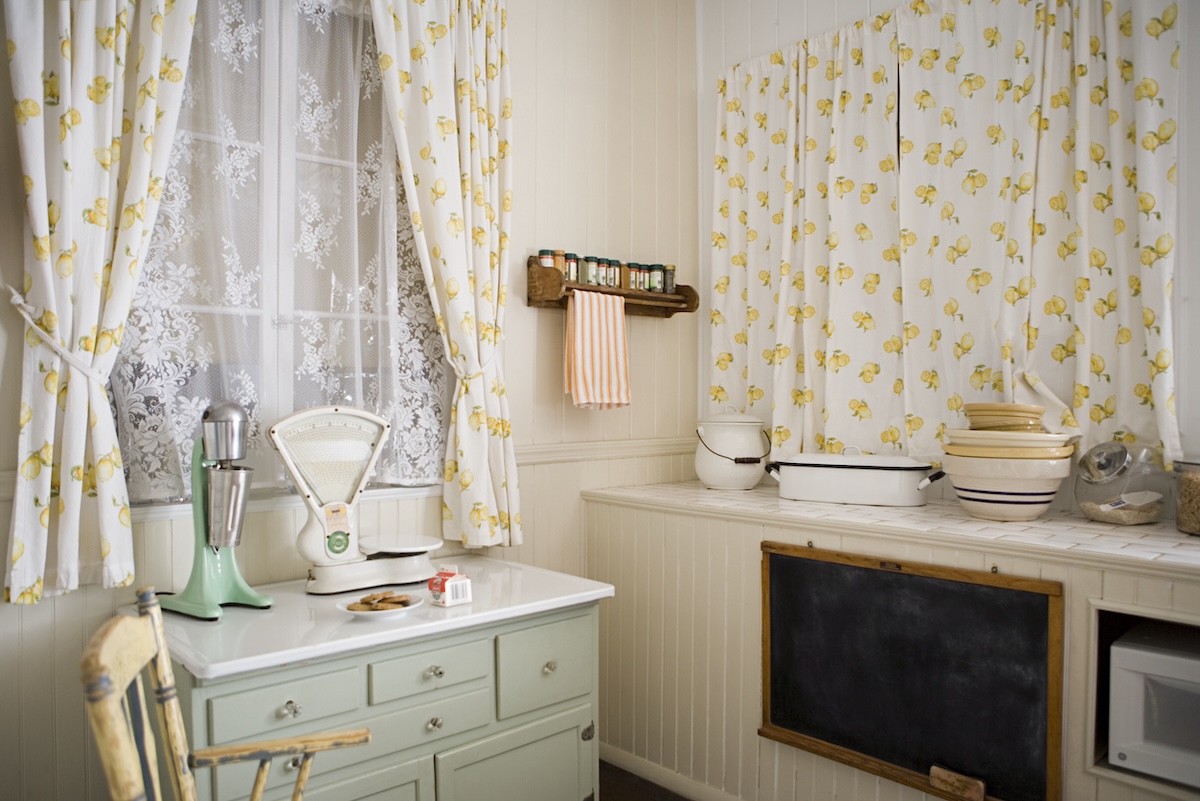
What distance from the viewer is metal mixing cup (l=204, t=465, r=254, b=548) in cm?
193

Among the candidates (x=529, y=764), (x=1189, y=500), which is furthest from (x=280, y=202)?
(x=1189, y=500)

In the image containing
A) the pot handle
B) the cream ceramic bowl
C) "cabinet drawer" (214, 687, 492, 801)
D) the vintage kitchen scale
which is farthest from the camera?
the pot handle

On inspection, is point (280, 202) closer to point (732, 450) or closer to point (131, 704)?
point (131, 704)

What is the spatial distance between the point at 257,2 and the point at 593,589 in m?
1.78

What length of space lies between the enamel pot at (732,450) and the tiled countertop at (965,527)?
0.29 ft

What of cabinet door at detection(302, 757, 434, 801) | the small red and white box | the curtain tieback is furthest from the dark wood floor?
the curtain tieback

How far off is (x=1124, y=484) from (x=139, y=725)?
2.29m

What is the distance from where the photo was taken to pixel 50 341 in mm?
1837

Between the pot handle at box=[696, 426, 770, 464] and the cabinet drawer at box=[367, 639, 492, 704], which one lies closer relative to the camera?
the cabinet drawer at box=[367, 639, 492, 704]

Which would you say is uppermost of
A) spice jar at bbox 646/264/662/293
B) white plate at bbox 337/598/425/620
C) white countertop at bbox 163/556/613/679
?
spice jar at bbox 646/264/662/293

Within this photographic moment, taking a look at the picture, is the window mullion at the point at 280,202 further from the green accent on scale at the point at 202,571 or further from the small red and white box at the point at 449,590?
the small red and white box at the point at 449,590

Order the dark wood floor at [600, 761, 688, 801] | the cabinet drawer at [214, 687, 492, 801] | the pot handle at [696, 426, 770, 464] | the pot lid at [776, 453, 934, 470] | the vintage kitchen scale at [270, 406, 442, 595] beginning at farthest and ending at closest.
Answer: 1. the pot handle at [696, 426, 770, 464]
2. the dark wood floor at [600, 761, 688, 801]
3. the pot lid at [776, 453, 934, 470]
4. the vintage kitchen scale at [270, 406, 442, 595]
5. the cabinet drawer at [214, 687, 492, 801]

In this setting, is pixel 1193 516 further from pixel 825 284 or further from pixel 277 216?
pixel 277 216

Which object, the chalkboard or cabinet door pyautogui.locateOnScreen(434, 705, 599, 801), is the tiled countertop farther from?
cabinet door pyautogui.locateOnScreen(434, 705, 599, 801)
